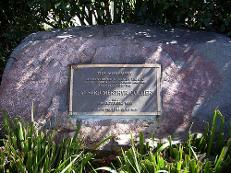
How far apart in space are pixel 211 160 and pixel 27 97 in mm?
1759

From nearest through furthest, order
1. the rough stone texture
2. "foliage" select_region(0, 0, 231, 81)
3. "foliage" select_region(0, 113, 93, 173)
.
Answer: "foliage" select_region(0, 113, 93, 173) < the rough stone texture < "foliage" select_region(0, 0, 231, 81)


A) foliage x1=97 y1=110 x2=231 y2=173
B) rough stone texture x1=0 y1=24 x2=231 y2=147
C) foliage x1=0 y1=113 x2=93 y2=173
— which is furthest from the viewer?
rough stone texture x1=0 y1=24 x2=231 y2=147

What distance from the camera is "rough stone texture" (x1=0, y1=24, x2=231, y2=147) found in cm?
378

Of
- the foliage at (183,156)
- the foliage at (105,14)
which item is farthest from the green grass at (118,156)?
the foliage at (105,14)

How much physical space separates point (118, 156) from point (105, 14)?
2.19 m

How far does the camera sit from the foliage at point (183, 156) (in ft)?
10.2

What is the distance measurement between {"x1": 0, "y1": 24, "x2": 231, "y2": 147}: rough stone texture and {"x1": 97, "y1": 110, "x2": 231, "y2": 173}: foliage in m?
0.27

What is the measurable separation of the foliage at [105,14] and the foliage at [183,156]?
133 centimetres

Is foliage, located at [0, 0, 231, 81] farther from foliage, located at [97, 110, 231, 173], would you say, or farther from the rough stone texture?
foliage, located at [97, 110, 231, 173]

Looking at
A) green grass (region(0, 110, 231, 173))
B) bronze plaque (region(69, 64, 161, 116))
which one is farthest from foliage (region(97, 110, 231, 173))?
bronze plaque (region(69, 64, 161, 116))

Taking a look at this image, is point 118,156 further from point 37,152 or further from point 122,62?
point 122,62

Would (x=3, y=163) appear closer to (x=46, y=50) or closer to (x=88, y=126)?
(x=88, y=126)

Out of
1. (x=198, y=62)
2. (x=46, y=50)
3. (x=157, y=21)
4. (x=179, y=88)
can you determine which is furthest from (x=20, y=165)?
(x=157, y=21)

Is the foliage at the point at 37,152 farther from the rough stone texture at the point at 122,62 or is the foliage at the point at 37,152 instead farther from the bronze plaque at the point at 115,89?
the bronze plaque at the point at 115,89
